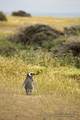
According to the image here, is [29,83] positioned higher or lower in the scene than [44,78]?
higher

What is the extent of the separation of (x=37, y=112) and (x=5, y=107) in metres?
0.75

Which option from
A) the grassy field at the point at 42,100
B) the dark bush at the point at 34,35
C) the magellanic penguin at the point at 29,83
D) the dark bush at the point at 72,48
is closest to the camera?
the grassy field at the point at 42,100

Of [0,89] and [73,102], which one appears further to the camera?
[0,89]

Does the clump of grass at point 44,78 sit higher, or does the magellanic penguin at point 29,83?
the magellanic penguin at point 29,83

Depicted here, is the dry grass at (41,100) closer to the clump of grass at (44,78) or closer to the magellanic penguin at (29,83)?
the clump of grass at (44,78)

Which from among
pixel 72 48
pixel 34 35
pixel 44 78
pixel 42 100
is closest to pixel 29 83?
pixel 42 100

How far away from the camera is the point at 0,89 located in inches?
278

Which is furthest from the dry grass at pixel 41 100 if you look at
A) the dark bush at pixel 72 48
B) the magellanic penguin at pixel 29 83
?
the dark bush at pixel 72 48

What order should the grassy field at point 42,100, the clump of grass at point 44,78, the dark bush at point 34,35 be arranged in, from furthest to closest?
the dark bush at point 34,35, the clump of grass at point 44,78, the grassy field at point 42,100

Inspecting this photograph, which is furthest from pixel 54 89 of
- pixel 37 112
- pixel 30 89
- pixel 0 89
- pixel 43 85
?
pixel 37 112

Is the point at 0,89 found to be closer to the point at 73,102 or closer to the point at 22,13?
the point at 73,102

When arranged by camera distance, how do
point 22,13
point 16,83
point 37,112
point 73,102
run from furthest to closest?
point 22,13 < point 16,83 < point 73,102 < point 37,112

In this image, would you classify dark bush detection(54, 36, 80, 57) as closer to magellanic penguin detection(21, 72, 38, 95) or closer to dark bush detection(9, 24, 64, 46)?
dark bush detection(9, 24, 64, 46)

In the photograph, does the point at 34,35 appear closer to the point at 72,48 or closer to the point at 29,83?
the point at 72,48
